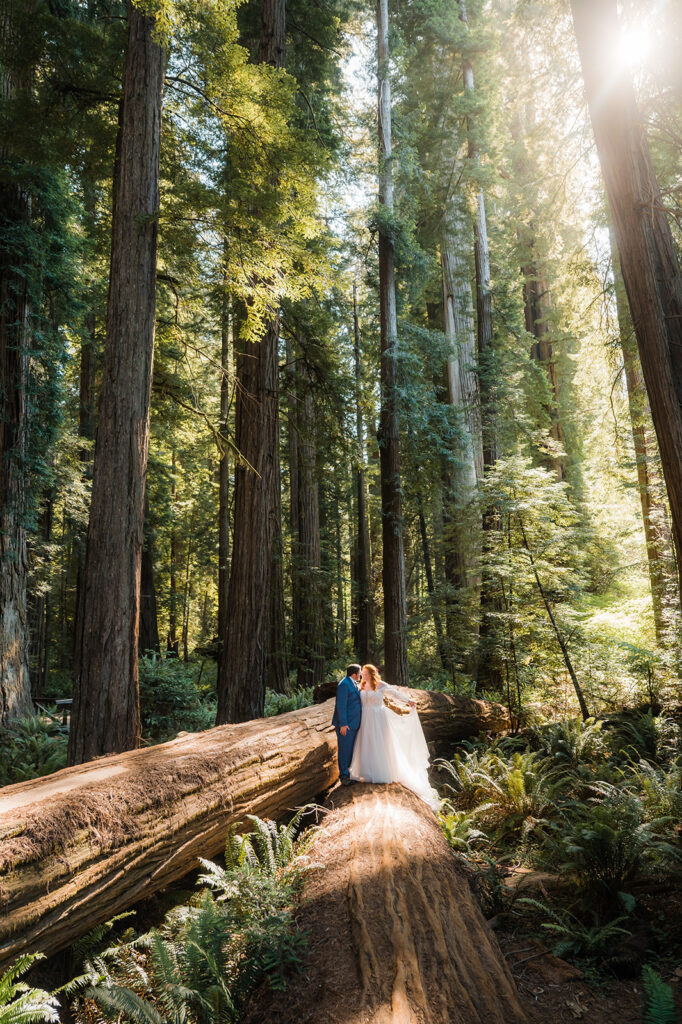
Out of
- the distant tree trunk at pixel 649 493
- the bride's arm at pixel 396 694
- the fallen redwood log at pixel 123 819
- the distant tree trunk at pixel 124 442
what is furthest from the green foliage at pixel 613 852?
the distant tree trunk at pixel 649 493

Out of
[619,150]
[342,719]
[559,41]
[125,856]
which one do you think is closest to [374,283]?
[559,41]

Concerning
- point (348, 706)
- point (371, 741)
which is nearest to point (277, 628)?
point (348, 706)

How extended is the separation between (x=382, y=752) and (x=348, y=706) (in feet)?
2.04

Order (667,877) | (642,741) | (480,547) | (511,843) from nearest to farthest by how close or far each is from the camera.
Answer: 1. (667,877)
2. (511,843)
3. (642,741)
4. (480,547)

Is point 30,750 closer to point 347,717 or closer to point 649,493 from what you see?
point 347,717

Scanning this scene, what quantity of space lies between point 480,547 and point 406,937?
8500mm

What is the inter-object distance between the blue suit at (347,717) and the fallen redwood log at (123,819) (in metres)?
0.53

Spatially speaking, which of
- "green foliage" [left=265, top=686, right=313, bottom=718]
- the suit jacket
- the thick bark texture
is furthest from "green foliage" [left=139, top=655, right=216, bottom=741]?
the suit jacket

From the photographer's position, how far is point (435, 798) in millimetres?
6477

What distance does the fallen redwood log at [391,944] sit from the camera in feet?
8.76

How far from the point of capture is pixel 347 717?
6336 mm

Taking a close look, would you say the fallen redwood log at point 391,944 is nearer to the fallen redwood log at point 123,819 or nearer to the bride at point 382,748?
the fallen redwood log at point 123,819

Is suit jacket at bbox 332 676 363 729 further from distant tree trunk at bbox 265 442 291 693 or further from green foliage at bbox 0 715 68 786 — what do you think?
distant tree trunk at bbox 265 442 291 693

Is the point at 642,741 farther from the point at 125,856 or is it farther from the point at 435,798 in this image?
the point at 125,856
